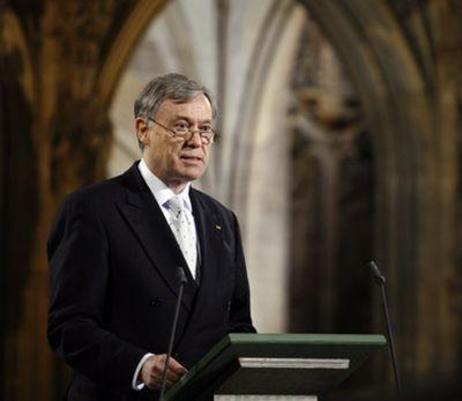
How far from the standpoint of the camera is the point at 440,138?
15.0 meters

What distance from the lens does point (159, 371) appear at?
3838mm

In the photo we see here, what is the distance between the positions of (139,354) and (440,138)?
1135 centimetres

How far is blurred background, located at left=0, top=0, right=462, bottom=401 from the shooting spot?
12602 millimetres

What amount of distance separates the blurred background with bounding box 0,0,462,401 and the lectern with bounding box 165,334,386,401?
868 cm

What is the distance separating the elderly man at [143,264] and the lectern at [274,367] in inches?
7.9

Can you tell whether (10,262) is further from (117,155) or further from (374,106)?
(117,155)

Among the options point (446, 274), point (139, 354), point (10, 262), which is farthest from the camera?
point (446, 274)

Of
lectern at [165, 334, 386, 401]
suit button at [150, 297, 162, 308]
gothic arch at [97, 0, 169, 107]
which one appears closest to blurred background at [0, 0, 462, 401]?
gothic arch at [97, 0, 169, 107]

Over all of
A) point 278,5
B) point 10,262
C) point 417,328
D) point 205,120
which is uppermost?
point 278,5

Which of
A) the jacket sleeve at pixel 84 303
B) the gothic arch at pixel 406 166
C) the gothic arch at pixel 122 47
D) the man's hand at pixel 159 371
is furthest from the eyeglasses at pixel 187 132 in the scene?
the gothic arch at pixel 406 166

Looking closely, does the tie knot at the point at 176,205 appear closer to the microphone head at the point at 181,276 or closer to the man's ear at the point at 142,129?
the man's ear at the point at 142,129

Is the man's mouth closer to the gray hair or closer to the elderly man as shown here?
the elderly man

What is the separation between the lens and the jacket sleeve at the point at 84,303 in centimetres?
390

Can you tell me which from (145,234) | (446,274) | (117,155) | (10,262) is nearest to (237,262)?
(145,234)
